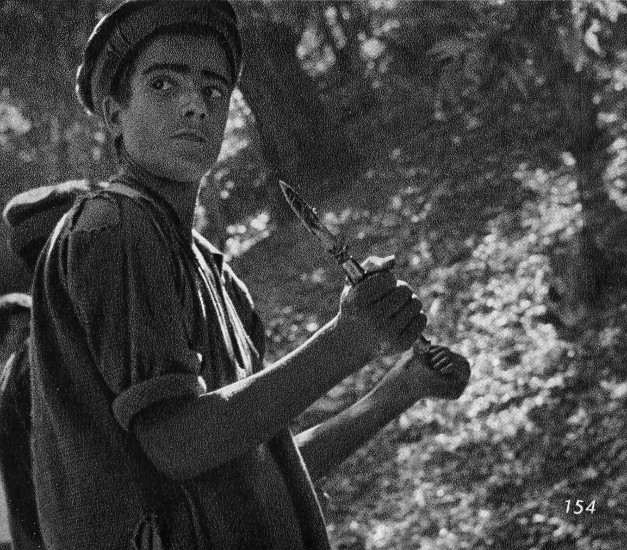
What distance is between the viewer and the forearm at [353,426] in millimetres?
1538

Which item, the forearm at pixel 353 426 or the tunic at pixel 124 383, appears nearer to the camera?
the tunic at pixel 124 383

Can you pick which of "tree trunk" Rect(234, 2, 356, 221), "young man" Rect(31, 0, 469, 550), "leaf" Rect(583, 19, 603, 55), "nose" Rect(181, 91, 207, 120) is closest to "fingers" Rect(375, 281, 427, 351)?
"young man" Rect(31, 0, 469, 550)

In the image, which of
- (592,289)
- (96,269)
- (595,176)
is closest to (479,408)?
(592,289)

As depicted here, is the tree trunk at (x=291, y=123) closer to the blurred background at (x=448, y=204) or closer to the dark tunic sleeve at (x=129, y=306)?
the blurred background at (x=448, y=204)

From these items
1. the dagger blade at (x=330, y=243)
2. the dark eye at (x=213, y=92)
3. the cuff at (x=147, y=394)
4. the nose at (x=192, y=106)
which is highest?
the dark eye at (x=213, y=92)

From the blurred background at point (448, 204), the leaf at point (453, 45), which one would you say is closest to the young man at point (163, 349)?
the blurred background at point (448, 204)

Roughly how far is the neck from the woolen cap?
0.09 m

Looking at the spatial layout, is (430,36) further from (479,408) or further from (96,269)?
(96,269)

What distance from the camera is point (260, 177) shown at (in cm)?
676

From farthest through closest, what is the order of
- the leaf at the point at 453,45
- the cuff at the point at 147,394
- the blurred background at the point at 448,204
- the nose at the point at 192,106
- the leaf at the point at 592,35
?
the blurred background at the point at 448,204
the leaf at the point at 453,45
the leaf at the point at 592,35
the nose at the point at 192,106
the cuff at the point at 147,394

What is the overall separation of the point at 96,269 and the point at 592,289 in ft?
12.6

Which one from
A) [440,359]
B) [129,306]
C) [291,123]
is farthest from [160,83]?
[291,123]

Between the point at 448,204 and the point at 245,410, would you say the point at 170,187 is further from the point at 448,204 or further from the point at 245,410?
the point at 448,204

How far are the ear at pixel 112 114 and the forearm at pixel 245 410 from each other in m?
0.37
